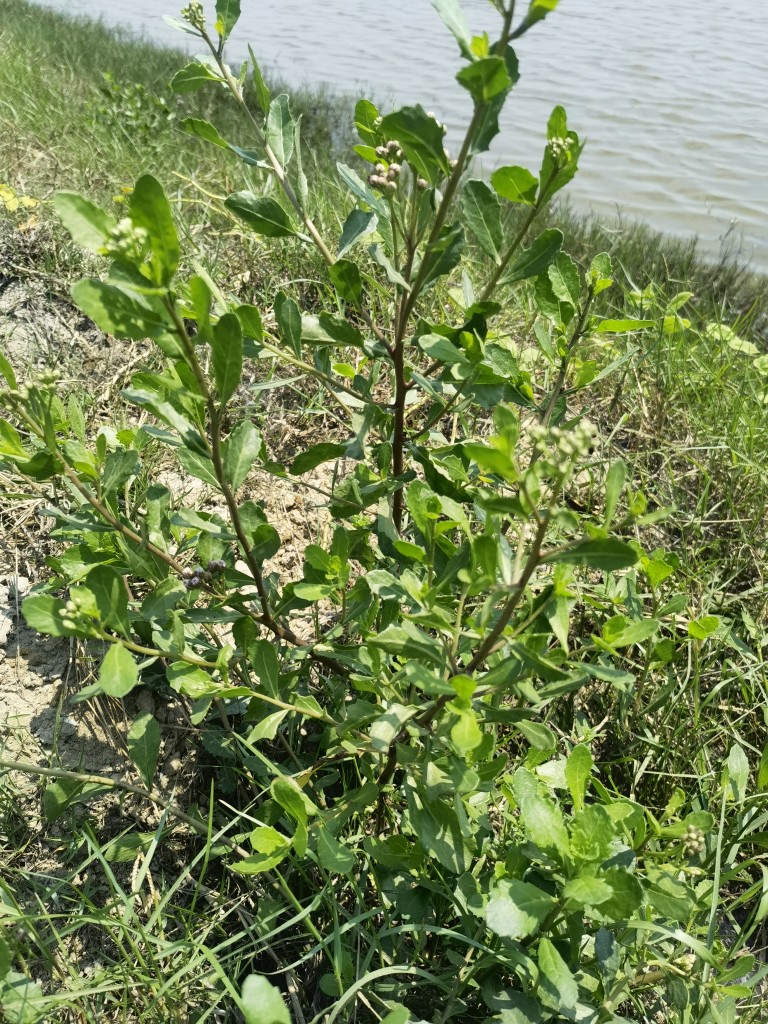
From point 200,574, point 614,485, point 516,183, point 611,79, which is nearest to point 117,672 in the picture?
point 200,574

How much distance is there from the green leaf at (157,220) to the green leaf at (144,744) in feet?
2.76

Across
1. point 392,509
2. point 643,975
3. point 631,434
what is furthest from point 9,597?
point 631,434

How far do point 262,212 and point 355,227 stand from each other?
0.16 m

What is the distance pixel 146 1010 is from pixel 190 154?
422 cm

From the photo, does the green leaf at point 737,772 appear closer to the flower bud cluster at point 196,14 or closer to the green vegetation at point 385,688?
the green vegetation at point 385,688

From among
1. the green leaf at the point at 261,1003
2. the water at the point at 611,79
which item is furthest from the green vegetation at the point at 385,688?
the water at the point at 611,79

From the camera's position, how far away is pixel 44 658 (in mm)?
1860

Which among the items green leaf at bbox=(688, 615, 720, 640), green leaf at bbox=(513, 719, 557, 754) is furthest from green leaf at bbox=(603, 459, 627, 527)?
green leaf at bbox=(688, 615, 720, 640)

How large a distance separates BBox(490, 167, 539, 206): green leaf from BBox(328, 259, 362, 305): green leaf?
0.85 ft

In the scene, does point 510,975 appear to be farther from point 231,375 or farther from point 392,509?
point 231,375

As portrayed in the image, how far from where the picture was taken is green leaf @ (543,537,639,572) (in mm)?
856

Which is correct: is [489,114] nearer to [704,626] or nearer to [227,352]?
[227,352]

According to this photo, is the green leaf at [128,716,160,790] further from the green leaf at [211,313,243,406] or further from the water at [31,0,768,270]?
the water at [31,0,768,270]

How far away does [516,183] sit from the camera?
3.92 ft
